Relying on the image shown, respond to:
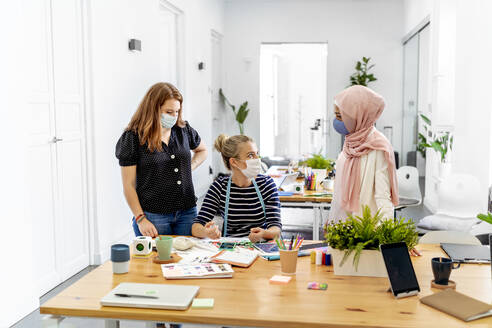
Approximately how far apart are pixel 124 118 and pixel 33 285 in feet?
6.79

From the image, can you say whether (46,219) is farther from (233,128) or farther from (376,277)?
(233,128)

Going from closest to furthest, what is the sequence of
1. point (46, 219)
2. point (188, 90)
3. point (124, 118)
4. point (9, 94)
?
point (9, 94), point (46, 219), point (124, 118), point (188, 90)

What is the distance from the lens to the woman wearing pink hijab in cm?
266

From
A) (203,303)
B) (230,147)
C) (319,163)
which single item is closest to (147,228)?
(230,147)

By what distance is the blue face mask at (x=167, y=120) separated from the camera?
2.94 m

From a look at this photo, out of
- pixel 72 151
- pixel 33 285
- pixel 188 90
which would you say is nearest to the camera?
pixel 33 285

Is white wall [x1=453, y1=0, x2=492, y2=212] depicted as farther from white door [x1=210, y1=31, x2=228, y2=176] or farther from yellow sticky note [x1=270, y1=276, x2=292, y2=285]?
white door [x1=210, y1=31, x2=228, y2=176]

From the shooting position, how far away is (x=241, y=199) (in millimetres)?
2762

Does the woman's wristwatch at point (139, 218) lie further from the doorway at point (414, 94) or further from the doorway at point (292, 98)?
the doorway at point (292, 98)

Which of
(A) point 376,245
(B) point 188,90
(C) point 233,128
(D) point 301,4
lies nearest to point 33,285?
(A) point 376,245

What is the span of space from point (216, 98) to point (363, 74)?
Result: 8.76 feet

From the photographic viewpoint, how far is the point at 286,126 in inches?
412

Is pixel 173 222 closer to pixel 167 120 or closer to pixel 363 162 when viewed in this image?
pixel 167 120

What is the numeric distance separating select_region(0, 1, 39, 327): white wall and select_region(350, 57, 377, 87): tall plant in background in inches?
280
